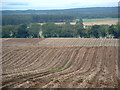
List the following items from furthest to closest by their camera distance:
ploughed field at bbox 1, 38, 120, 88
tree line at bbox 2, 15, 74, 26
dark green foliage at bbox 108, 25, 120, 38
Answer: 1. tree line at bbox 2, 15, 74, 26
2. dark green foliage at bbox 108, 25, 120, 38
3. ploughed field at bbox 1, 38, 120, 88

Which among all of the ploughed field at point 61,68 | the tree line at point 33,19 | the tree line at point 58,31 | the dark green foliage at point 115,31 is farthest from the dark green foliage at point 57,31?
the ploughed field at point 61,68

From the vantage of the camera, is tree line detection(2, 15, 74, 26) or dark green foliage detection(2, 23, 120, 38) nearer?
dark green foliage detection(2, 23, 120, 38)

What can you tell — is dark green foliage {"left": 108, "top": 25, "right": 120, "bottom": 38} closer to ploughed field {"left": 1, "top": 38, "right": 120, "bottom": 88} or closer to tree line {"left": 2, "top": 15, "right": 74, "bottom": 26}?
ploughed field {"left": 1, "top": 38, "right": 120, "bottom": 88}

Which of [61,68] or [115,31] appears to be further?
[115,31]

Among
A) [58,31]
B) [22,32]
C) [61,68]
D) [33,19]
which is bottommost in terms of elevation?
[61,68]

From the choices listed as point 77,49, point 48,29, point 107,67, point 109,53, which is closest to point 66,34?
point 48,29

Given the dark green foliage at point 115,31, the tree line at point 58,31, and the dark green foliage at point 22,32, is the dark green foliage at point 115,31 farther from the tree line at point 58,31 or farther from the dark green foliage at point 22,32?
the dark green foliage at point 22,32

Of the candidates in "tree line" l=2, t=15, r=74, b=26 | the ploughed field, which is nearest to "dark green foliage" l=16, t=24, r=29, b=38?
"tree line" l=2, t=15, r=74, b=26

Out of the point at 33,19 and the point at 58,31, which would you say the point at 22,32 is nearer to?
the point at 58,31

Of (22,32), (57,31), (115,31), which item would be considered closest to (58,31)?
(57,31)

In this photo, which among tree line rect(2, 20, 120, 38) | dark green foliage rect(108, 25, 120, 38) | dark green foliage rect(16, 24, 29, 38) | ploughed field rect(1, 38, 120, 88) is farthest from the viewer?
dark green foliage rect(16, 24, 29, 38)
